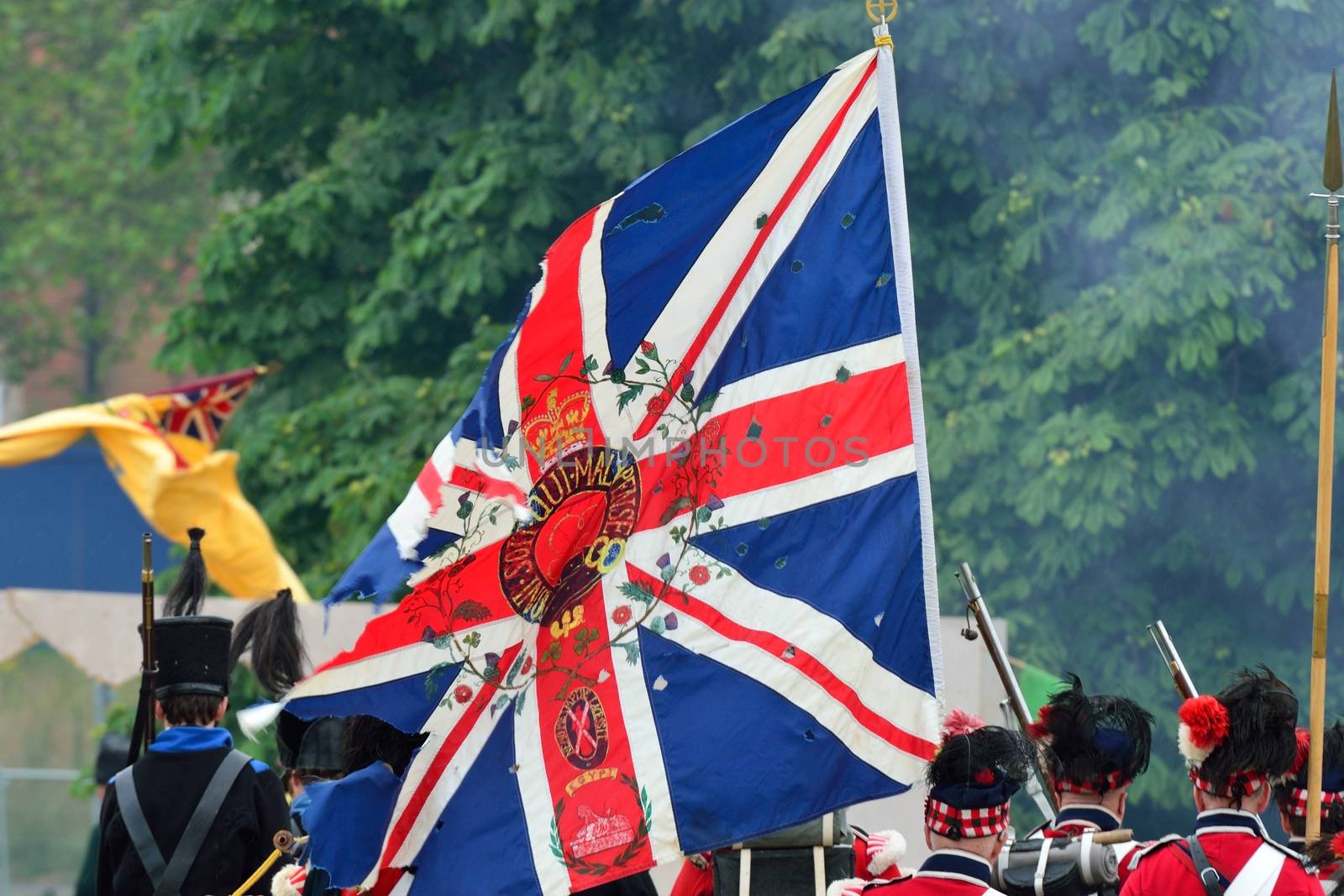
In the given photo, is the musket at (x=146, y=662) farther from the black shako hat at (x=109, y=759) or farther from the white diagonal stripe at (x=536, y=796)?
the black shako hat at (x=109, y=759)

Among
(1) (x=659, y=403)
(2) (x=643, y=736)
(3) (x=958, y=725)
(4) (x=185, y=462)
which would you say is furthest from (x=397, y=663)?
(4) (x=185, y=462)

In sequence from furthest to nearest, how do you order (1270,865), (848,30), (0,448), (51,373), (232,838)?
(51,373) < (0,448) < (848,30) < (232,838) < (1270,865)

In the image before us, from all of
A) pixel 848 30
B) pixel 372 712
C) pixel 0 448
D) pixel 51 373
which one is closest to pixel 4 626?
pixel 0 448

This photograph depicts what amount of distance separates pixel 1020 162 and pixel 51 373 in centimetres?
2063

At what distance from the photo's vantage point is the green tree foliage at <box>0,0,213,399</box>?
22.5 metres

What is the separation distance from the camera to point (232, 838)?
5.34 meters

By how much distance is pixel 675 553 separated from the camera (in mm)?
4488

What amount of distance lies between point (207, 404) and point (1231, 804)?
859 cm

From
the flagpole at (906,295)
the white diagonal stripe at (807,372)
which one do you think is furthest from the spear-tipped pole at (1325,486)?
the white diagonal stripe at (807,372)

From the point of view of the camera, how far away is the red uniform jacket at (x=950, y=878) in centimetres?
389

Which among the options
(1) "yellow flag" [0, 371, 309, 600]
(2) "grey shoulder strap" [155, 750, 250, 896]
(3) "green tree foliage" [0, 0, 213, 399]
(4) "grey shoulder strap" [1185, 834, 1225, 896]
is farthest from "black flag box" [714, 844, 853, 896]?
(3) "green tree foliage" [0, 0, 213, 399]

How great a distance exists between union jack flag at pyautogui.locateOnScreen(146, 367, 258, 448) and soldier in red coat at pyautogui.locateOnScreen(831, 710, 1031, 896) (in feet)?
26.8

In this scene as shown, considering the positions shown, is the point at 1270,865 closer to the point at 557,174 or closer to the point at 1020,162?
the point at 1020,162

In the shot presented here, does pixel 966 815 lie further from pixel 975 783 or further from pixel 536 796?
pixel 536 796
